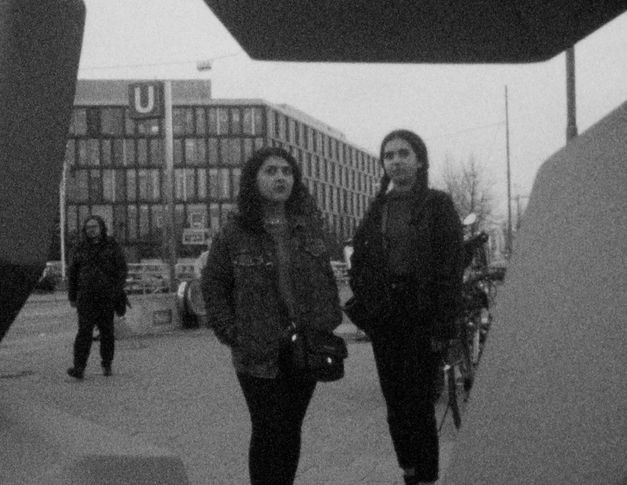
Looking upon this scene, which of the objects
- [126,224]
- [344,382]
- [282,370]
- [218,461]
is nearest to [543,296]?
[282,370]

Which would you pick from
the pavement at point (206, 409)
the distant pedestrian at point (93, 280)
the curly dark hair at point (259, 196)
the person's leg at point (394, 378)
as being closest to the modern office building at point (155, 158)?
the pavement at point (206, 409)

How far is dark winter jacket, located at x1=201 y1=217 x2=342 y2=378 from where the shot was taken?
3.52 meters

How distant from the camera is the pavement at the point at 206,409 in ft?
16.9

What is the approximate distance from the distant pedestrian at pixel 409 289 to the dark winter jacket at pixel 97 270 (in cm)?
630

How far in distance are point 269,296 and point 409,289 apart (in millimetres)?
552

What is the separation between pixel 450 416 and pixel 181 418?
1.82 m

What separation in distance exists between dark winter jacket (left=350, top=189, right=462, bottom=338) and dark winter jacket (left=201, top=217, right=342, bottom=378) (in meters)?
0.24

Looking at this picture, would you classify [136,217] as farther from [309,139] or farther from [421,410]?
[421,410]

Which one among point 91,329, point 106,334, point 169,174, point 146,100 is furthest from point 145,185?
point 91,329

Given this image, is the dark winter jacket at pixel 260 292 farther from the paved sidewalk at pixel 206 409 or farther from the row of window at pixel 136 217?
the row of window at pixel 136 217

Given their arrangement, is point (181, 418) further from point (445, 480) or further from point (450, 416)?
point (445, 480)

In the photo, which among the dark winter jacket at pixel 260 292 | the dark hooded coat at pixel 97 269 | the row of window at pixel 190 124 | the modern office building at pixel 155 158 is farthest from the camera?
the modern office building at pixel 155 158

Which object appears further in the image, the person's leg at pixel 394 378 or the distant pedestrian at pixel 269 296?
the person's leg at pixel 394 378

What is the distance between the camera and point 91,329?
978 centimetres
